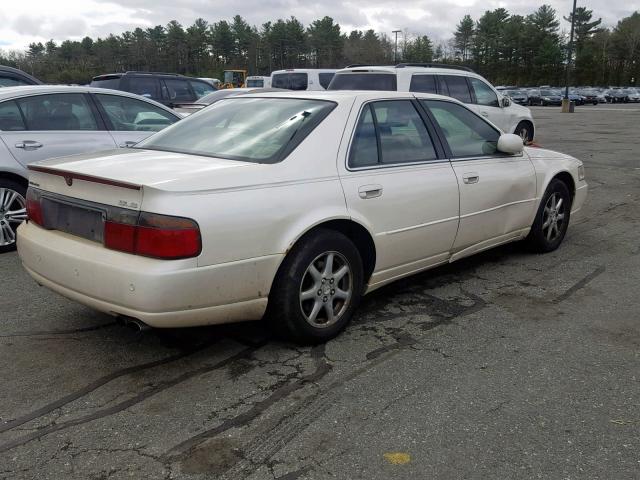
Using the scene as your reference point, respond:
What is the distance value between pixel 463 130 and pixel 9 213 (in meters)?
4.17

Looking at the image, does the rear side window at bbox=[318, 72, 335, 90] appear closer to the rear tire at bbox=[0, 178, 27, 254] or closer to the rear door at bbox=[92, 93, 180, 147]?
the rear door at bbox=[92, 93, 180, 147]

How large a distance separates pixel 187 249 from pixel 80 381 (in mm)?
970

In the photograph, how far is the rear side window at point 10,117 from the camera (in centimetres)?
579

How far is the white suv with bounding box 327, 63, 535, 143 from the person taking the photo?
411 inches

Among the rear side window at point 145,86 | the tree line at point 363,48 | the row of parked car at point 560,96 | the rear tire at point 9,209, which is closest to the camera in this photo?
the rear tire at point 9,209

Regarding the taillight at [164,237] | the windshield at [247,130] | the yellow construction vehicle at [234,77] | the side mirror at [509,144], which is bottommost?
the taillight at [164,237]

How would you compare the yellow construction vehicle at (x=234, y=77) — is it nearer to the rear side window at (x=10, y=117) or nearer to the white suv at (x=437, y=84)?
the white suv at (x=437, y=84)

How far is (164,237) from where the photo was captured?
9.89 ft

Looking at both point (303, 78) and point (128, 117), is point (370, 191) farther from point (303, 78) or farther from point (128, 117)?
point (303, 78)

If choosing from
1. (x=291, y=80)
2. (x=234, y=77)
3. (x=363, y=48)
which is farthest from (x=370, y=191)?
(x=363, y=48)

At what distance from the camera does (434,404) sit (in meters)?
3.07

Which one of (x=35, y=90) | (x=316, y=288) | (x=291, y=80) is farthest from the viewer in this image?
(x=291, y=80)

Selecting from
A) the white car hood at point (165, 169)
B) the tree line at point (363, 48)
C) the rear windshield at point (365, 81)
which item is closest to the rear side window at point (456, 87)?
the rear windshield at point (365, 81)

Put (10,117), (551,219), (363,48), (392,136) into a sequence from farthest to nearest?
(363,48), (10,117), (551,219), (392,136)
